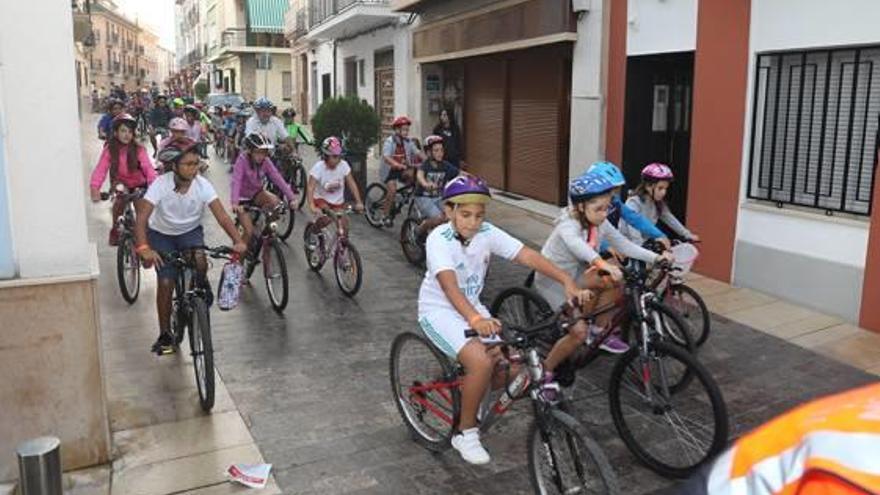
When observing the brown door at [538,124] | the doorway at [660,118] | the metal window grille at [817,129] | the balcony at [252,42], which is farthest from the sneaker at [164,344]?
the balcony at [252,42]

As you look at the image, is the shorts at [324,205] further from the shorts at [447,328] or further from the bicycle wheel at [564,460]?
the bicycle wheel at [564,460]

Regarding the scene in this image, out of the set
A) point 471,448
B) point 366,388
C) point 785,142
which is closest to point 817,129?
point 785,142

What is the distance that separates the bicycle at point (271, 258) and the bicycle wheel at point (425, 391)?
2746mm

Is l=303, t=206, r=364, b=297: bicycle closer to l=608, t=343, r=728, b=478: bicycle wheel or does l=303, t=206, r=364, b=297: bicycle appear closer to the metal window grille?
l=608, t=343, r=728, b=478: bicycle wheel

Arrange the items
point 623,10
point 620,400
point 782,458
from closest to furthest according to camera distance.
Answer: point 782,458 → point 620,400 → point 623,10

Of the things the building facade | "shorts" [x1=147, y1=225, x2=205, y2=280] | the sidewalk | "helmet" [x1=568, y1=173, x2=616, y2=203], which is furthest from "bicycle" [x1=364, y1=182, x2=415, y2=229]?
"helmet" [x1=568, y1=173, x2=616, y2=203]

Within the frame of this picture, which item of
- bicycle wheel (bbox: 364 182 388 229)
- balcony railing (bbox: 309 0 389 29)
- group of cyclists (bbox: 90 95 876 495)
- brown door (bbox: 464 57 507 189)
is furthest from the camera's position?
balcony railing (bbox: 309 0 389 29)

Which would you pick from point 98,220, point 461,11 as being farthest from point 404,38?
point 98,220

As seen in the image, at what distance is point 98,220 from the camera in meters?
12.2

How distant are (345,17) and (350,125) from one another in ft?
25.4

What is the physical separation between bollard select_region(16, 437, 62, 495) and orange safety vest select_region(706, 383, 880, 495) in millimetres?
2388

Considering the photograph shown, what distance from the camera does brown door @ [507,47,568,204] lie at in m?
12.3

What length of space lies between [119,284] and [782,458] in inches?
299

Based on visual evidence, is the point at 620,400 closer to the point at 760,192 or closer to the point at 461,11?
the point at 760,192
